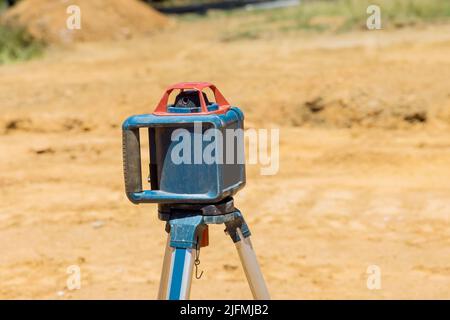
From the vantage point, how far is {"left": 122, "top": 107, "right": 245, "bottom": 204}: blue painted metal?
8.32 feet

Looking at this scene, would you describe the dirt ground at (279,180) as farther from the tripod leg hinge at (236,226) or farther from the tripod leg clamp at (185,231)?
the tripod leg clamp at (185,231)

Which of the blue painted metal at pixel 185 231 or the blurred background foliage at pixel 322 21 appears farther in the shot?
the blurred background foliage at pixel 322 21

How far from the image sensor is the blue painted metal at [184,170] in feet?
8.32

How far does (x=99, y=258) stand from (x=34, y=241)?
630mm

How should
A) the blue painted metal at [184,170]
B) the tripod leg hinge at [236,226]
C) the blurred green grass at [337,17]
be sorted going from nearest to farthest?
the blue painted metal at [184,170] < the tripod leg hinge at [236,226] < the blurred green grass at [337,17]

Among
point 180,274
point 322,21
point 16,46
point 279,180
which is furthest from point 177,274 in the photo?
point 322,21

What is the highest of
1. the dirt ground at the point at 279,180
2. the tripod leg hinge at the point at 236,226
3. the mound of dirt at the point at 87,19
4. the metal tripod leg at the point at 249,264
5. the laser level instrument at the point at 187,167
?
the laser level instrument at the point at 187,167

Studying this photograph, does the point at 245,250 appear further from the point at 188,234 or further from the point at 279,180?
the point at 279,180

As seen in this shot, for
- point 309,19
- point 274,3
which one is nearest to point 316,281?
point 309,19

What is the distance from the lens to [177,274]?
2.56 metres

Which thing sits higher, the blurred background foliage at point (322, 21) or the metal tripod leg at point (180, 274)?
the metal tripod leg at point (180, 274)

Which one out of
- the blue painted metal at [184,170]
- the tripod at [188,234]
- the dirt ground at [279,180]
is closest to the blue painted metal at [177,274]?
the tripod at [188,234]

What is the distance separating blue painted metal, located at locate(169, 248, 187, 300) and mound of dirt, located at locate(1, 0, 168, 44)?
15.7 meters

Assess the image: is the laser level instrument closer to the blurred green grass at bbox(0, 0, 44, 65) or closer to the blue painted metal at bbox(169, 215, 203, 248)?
the blue painted metal at bbox(169, 215, 203, 248)
